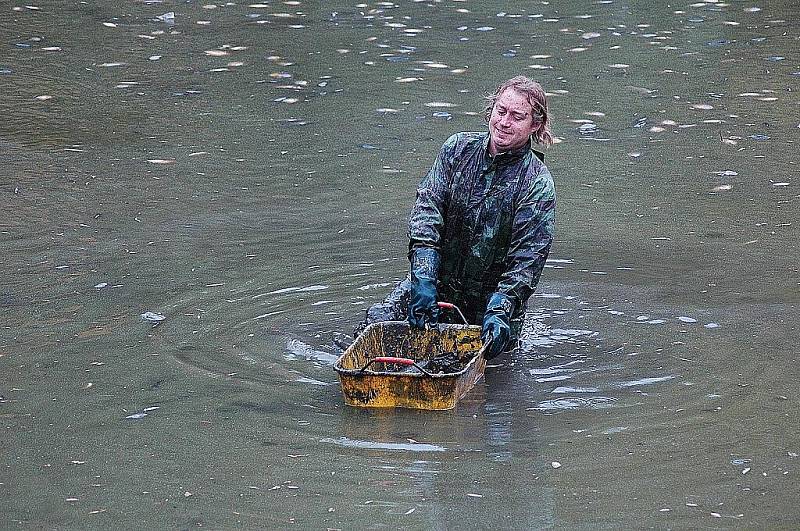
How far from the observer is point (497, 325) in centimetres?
450

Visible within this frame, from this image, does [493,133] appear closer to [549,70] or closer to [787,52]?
[549,70]

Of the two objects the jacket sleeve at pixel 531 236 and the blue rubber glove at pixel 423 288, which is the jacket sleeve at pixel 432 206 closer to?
the blue rubber glove at pixel 423 288

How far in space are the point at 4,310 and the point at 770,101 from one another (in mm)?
6217

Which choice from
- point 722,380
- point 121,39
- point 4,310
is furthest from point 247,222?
point 121,39

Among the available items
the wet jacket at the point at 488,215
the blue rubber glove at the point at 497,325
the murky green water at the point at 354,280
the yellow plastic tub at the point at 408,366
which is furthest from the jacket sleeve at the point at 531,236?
the murky green water at the point at 354,280

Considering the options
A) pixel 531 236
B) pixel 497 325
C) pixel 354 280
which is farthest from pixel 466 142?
pixel 354 280

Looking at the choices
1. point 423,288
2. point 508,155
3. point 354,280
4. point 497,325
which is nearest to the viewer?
point 497,325

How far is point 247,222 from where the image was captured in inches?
267

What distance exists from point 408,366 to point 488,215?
27.3 inches

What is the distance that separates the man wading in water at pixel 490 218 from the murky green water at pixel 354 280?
1.21 feet

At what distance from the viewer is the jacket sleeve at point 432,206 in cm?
485

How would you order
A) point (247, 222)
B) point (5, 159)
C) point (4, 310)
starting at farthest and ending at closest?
point (5, 159), point (247, 222), point (4, 310)

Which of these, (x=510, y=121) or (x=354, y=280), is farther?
(x=354, y=280)

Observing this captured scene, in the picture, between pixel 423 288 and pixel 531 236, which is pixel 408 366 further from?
pixel 531 236
